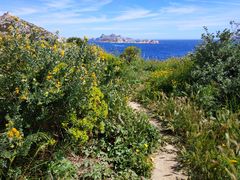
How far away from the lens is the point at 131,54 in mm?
17344

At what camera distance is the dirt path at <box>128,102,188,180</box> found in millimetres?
5473

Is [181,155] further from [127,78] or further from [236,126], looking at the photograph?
[127,78]

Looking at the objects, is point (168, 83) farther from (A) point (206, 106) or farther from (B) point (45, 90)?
(B) point (45, 90)

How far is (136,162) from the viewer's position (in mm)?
5496

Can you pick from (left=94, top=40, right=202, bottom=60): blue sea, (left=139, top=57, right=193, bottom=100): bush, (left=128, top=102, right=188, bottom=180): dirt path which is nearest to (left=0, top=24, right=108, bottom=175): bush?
(left=128, top=102, right=188, bottom=180): dirt path

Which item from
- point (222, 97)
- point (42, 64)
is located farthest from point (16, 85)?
point (222, 97)

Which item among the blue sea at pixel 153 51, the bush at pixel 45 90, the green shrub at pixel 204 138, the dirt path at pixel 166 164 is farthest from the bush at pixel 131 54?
the bush at pixel 45 90

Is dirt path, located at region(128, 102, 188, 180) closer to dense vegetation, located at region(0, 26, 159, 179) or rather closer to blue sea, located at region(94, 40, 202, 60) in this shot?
dense vegetation, located at region(0, 26, 159, 179)

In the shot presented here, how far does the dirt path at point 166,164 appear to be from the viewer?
5.47m

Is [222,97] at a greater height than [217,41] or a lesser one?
lesser

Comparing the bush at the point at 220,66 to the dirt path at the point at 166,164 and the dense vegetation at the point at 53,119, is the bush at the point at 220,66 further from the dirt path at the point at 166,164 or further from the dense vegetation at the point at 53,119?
the dense vegetation at the point at 53,119

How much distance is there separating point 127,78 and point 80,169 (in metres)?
6.94

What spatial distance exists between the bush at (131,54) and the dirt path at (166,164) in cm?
1060

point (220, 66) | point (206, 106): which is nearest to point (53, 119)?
point (206, 106)
